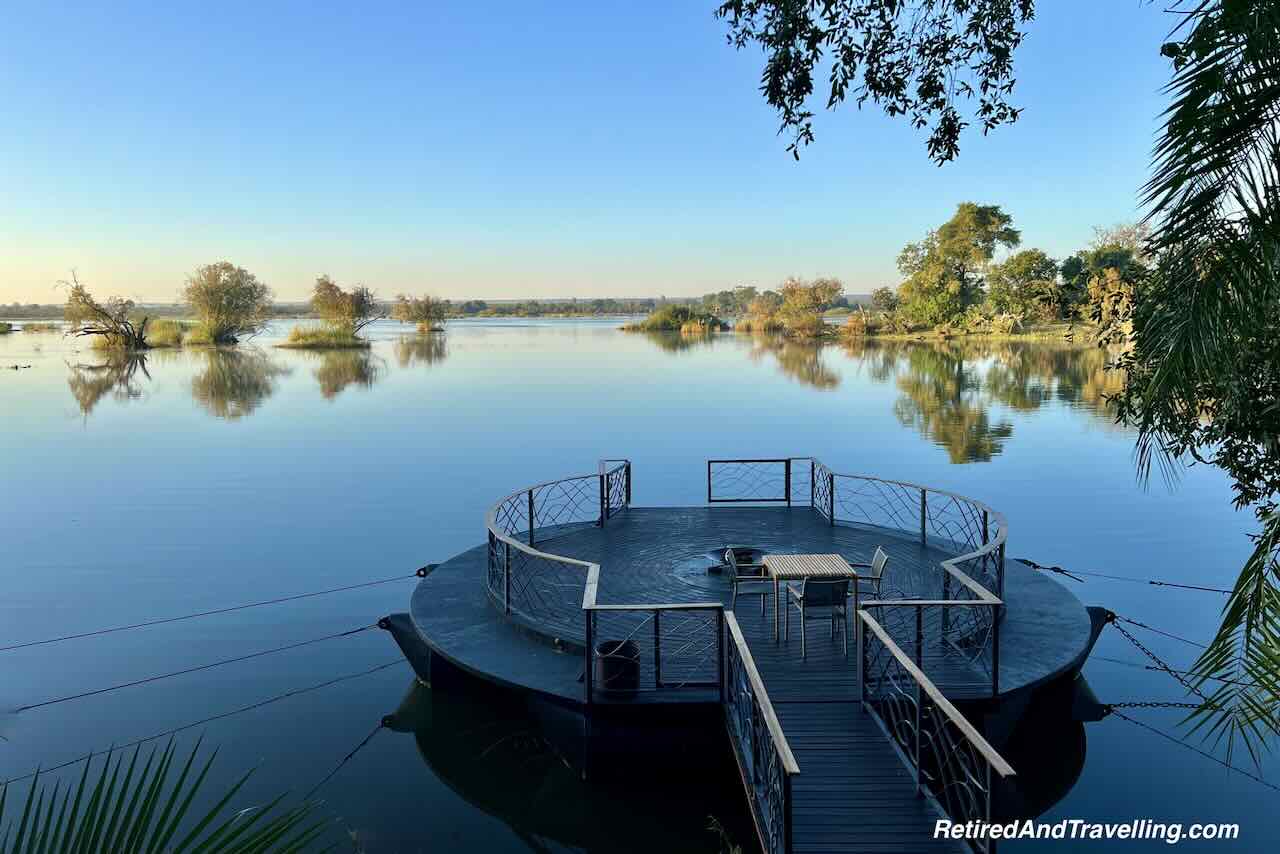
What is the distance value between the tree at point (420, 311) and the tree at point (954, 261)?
56679mm

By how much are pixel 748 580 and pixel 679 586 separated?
153 cm

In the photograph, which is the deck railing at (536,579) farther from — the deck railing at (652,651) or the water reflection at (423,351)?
the water reflection at (423,351)

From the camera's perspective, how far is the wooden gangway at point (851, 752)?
4852 millimetres

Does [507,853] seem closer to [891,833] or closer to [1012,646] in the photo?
[891,833]

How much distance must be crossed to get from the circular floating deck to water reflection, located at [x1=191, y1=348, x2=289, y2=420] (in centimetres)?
2448

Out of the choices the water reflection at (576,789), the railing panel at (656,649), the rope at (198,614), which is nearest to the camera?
the water reflection at (576,789)

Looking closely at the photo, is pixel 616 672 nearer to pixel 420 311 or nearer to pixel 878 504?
pixel 878 504

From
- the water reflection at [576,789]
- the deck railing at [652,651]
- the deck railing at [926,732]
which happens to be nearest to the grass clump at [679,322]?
the deck railing at [652,651]

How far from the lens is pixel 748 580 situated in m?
8.20

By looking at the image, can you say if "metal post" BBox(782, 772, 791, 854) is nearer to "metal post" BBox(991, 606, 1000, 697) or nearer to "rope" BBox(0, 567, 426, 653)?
"metal post" BBox(991, 606, 1000, 697)

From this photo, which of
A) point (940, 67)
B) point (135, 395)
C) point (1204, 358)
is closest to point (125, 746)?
point (1204, 358)

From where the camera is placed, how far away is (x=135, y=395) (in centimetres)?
3834

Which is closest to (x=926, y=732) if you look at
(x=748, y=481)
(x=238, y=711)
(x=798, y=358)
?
(x=238, y=711)

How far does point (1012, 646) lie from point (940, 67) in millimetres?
5286
